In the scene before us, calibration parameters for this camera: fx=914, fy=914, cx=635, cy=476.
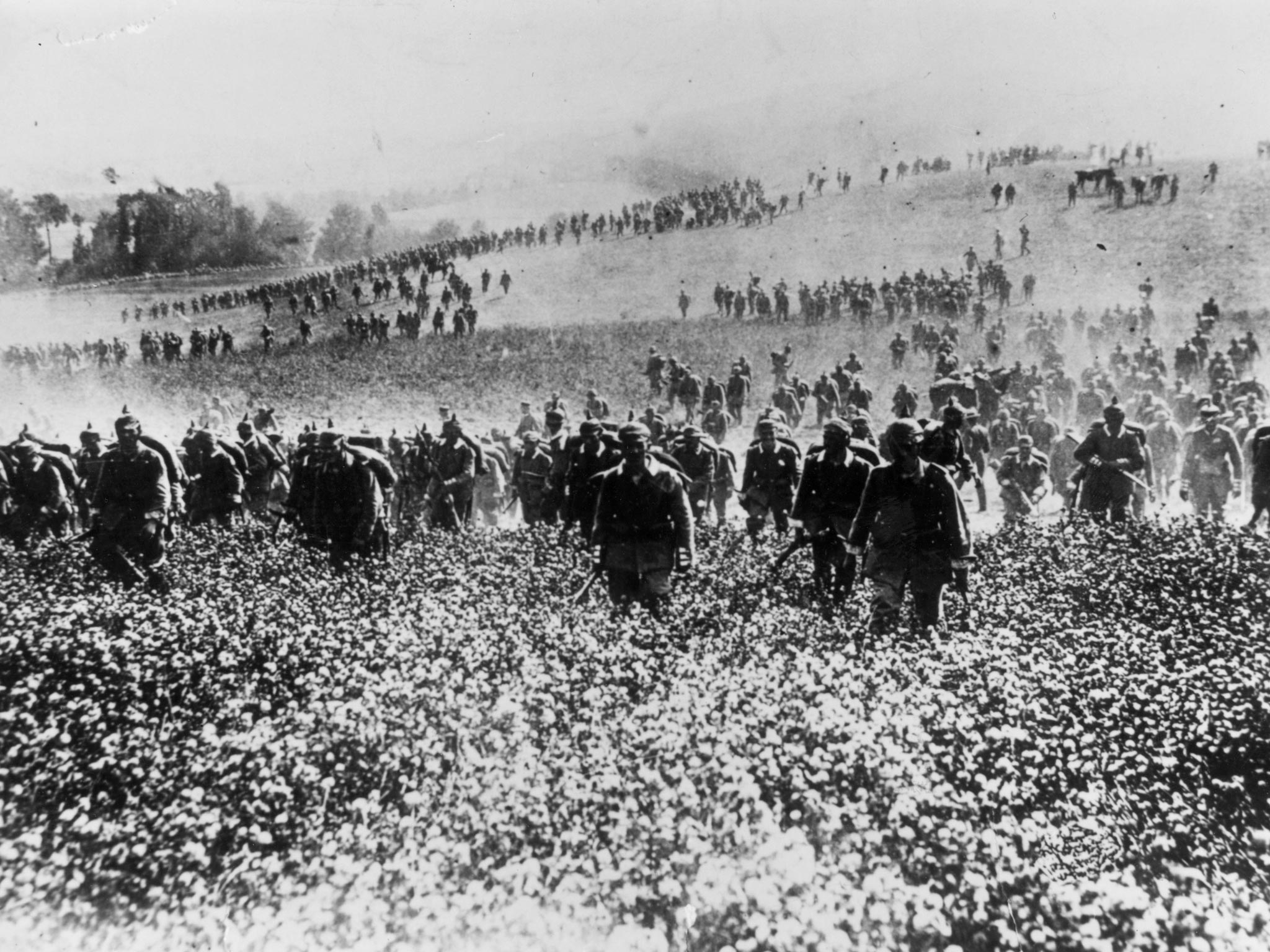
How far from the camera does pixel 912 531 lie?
668 cm

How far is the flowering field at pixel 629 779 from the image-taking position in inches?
155

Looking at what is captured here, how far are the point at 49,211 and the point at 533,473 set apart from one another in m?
11.8

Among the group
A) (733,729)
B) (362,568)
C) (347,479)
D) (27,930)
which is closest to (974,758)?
(733,729)

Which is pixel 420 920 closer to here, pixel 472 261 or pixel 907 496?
pixel 907 496

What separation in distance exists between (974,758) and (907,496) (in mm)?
2350

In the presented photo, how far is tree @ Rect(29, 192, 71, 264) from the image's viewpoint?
16.6m

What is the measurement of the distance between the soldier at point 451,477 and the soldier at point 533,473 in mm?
1778

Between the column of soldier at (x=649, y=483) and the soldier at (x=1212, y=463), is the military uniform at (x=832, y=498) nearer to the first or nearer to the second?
the column of soldier at (x=649, y=483)

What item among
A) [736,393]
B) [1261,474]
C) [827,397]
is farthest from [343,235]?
[1261,474]

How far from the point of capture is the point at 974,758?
482 cm

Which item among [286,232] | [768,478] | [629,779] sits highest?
[286,232]

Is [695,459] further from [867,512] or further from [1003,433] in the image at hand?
[1003,433]

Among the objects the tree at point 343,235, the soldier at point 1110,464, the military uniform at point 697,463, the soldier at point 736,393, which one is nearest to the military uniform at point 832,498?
the military uniform at point 697,463

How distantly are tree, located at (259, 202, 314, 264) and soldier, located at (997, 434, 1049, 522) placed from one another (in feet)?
57.2
